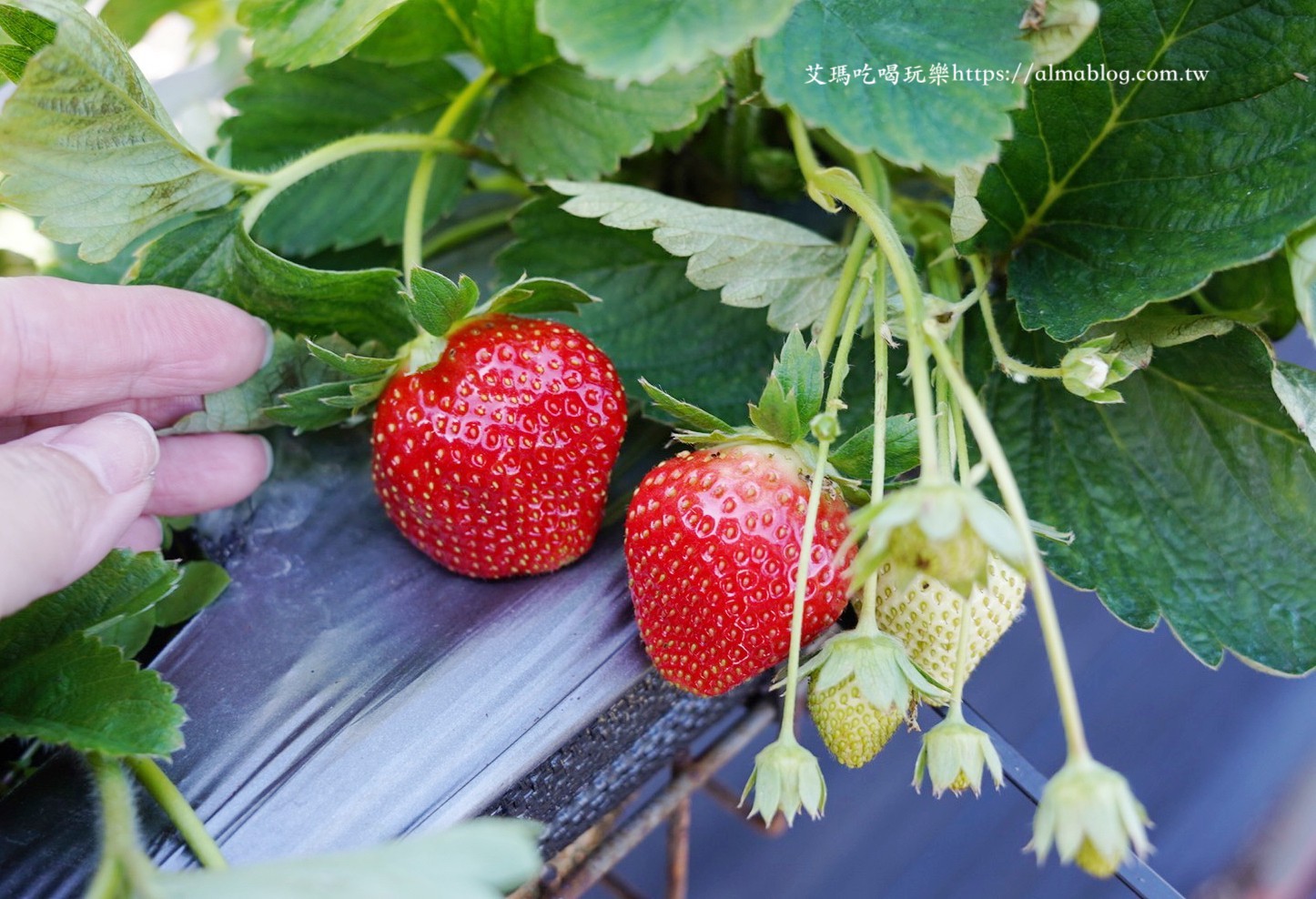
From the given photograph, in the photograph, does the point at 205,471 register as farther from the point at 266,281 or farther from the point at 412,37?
the point at 412,37

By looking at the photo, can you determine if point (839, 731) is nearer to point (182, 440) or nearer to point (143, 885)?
point (143, 885)

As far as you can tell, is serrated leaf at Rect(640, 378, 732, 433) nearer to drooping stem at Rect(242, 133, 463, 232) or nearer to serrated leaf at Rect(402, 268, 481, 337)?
serrated leaf at Rect(402, 268, 481, 337)

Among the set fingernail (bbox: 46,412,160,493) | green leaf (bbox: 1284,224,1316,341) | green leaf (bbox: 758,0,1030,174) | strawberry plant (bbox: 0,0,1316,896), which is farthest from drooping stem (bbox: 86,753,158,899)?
green leaf (bbox: 1284,224,1316,341)

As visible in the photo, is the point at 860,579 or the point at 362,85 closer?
the point at 860,579

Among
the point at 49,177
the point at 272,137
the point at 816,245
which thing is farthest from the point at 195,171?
the point at 816,245

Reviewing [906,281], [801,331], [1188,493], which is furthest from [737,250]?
[1188,493]
